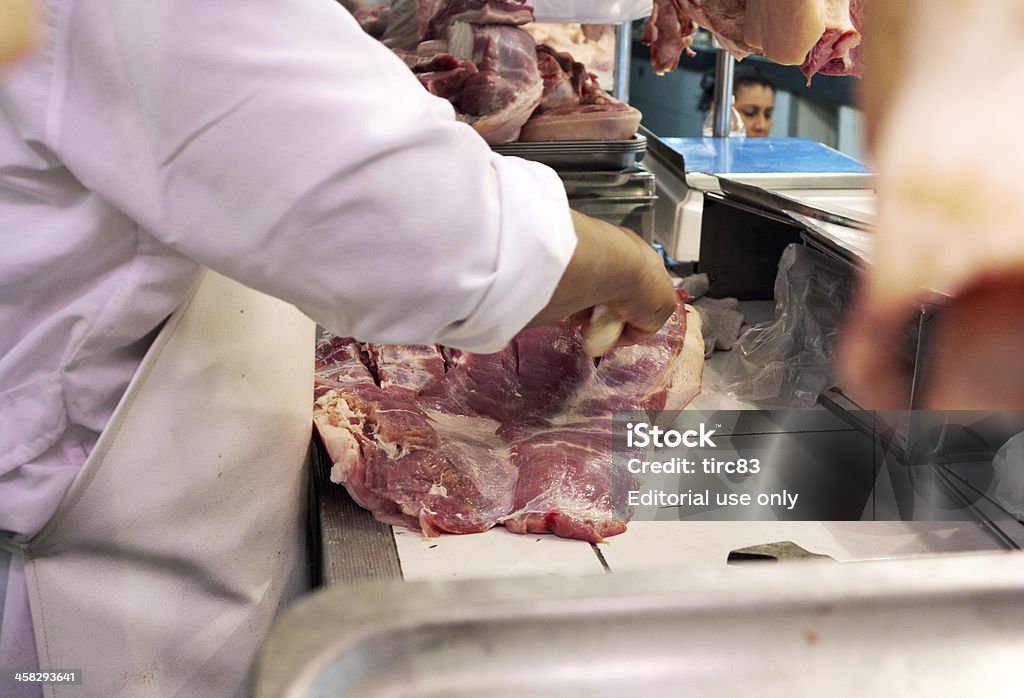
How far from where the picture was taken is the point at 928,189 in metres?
0.54

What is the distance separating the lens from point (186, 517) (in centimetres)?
127

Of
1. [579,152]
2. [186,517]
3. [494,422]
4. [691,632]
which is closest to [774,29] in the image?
[579,152]

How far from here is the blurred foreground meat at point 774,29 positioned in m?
1.50

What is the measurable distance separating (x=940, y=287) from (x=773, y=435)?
1197 mm

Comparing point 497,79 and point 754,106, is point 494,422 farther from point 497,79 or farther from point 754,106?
point 754,106

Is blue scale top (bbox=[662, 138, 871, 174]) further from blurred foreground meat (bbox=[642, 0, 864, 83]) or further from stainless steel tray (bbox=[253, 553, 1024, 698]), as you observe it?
stainless steel tray (bbox=[253, 553, 1024, 698])

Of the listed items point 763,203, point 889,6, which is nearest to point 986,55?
point 889,6

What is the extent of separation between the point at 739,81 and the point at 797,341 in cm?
438

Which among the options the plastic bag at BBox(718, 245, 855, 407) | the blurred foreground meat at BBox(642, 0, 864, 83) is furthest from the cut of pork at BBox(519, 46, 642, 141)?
the plastic bag at BBox(718, 245, 855, 407)

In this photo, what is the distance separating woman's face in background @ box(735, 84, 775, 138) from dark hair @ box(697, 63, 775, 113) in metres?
0.04

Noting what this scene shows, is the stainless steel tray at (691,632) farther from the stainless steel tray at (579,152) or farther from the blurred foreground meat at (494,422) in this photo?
the stainless steel tray at (579,152)

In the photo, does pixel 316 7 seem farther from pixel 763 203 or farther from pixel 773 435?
pixel 763 203

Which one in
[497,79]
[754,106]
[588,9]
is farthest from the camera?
Result: [754,106]

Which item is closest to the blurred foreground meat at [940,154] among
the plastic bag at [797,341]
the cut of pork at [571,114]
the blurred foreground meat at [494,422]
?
the blurred foreground meat at [494,422]
